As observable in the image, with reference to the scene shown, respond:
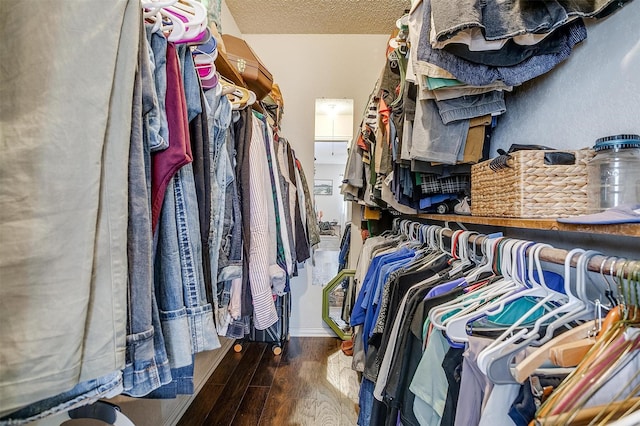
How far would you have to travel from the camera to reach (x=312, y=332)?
8.93ft

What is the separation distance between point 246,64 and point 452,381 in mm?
1614

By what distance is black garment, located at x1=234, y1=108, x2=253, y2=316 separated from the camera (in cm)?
120

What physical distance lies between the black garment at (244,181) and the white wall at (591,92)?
3.13 ft

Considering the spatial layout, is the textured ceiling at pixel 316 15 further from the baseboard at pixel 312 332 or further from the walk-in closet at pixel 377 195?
the baseboard at pixel 312 332

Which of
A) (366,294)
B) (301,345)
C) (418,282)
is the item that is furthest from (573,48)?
(301,345)

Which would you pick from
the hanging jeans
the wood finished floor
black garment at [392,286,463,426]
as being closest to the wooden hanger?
black garment at [392,286,463,426]

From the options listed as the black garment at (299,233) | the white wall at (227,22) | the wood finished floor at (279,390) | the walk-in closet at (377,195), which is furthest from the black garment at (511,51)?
the white wall at (227,22)

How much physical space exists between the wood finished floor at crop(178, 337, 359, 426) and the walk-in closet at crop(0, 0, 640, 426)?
0.17 feet

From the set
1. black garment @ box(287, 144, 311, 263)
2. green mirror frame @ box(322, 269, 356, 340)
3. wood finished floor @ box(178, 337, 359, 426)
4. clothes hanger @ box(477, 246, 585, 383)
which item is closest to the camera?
clothes hanger @ box(477, 246, 585, 383)

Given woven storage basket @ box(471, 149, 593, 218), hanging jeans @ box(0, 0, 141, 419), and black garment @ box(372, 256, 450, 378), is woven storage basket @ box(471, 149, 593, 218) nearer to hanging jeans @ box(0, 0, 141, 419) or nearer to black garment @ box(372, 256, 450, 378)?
black garment @ box(372, 256, 450, 378)

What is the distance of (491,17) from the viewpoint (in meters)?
0.69

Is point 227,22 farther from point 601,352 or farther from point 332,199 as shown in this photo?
point 601,352

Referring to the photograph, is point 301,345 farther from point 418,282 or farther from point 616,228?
point 616,228

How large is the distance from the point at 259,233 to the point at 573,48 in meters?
1.07
